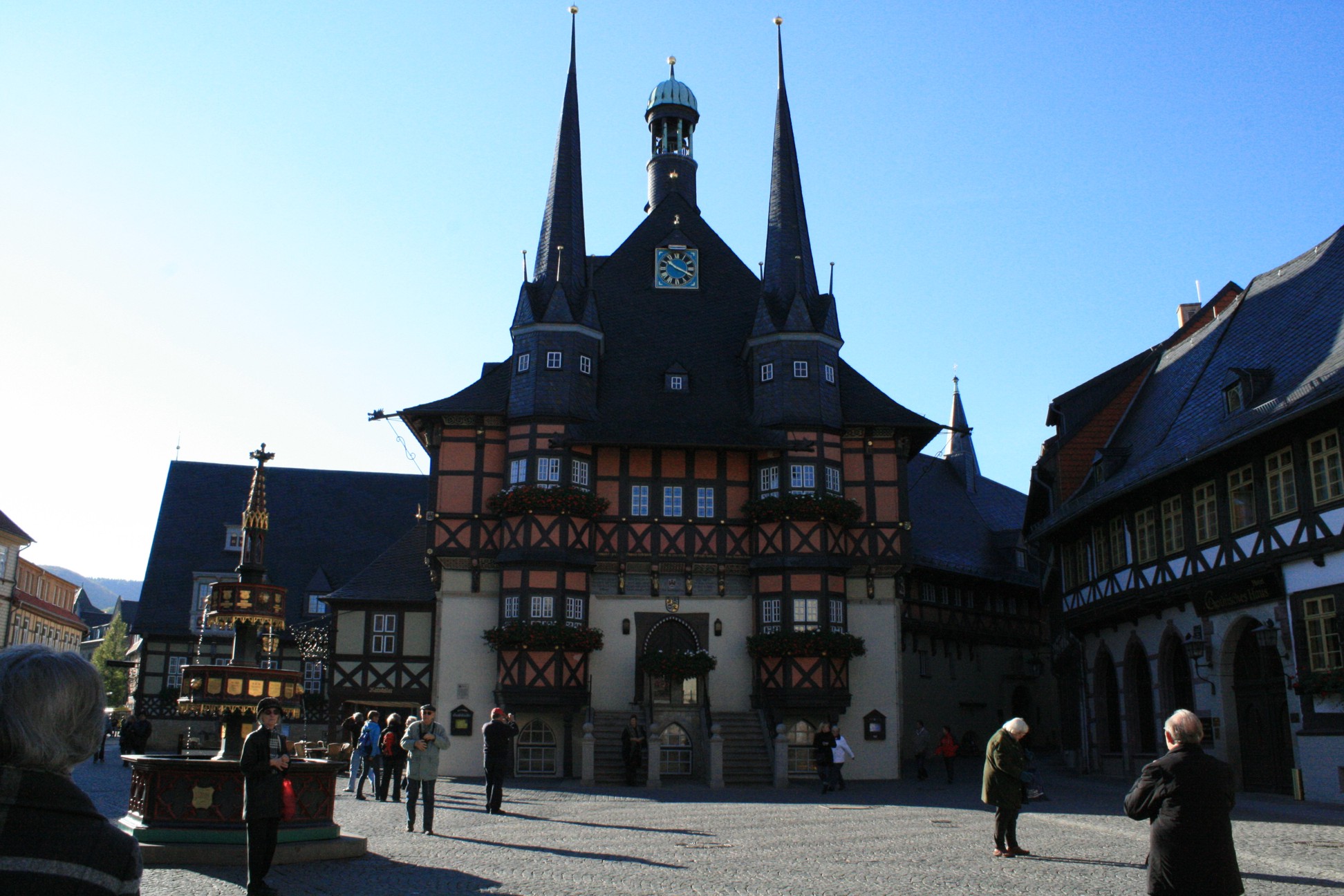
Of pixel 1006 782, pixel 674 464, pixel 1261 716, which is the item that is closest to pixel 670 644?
pixel 674 464

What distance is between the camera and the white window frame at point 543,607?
1248 inches

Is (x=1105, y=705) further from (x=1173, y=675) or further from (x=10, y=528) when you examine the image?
(x=10, y=528)

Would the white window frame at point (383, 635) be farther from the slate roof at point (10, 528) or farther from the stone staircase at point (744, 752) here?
the slate roof at point (10, 528)

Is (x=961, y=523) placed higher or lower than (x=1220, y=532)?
higher

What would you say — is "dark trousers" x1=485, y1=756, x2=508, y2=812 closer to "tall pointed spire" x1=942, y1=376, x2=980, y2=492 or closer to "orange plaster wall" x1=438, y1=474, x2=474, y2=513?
"orange plaster wall" x1=438, y1=474, x2=474, y2=513

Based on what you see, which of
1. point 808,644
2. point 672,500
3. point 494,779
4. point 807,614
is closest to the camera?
point 494,779

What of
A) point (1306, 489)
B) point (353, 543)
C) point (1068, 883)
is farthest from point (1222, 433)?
point (353, 543)

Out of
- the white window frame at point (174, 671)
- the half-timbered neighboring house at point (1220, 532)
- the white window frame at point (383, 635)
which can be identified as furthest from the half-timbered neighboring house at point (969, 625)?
the white window frame at point (174, 671)

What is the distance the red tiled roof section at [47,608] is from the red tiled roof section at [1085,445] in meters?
48.3

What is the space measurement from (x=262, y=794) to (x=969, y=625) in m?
40.3

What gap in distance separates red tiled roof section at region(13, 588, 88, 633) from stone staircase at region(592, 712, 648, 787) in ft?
128

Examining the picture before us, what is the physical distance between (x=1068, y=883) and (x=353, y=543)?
44.6 metres

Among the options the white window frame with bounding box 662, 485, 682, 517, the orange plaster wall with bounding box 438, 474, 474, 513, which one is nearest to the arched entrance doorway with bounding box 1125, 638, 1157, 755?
the white window frame with bounding box 662, 485, 682, 517

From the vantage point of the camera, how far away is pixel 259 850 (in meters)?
10.7
